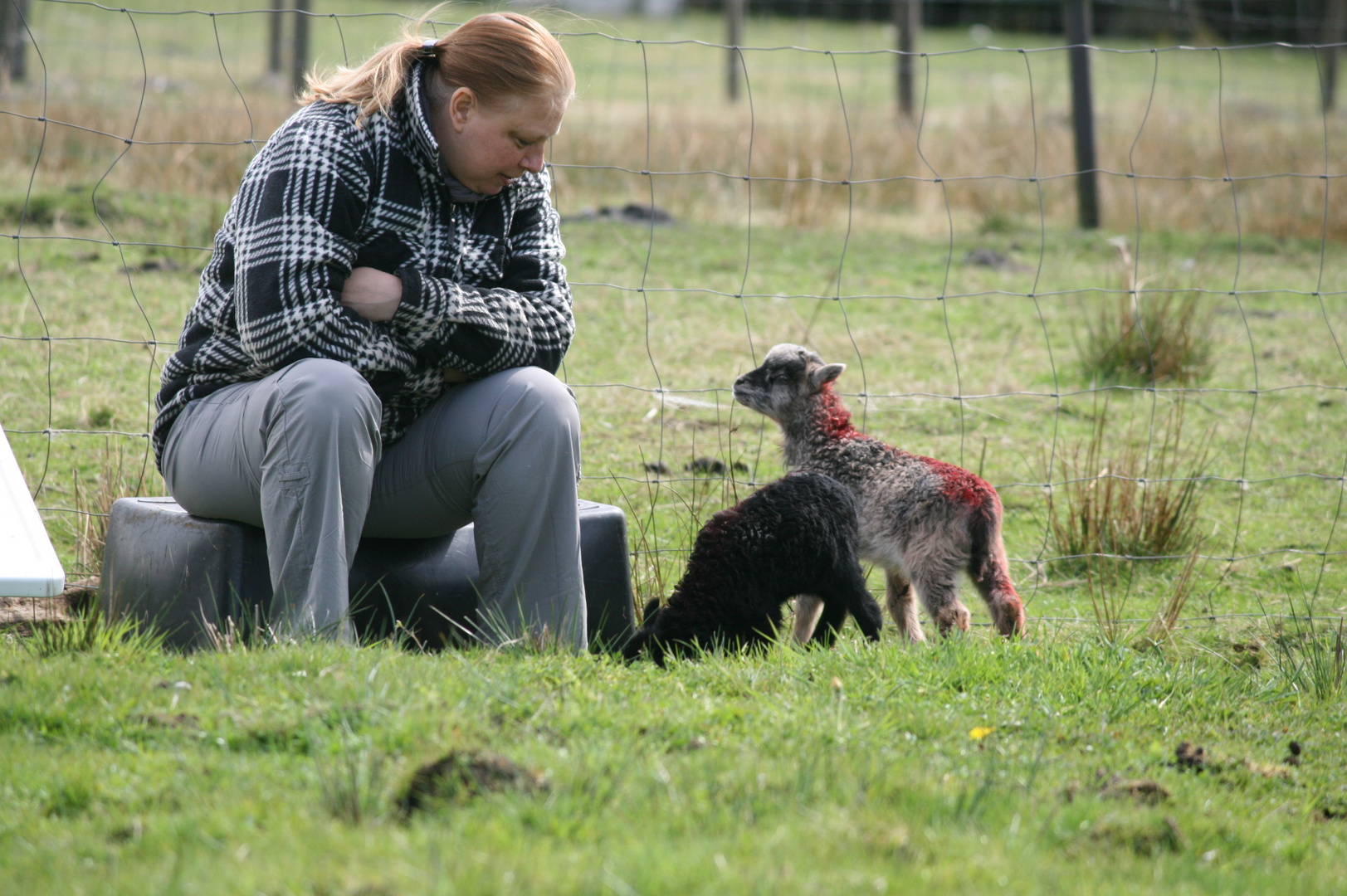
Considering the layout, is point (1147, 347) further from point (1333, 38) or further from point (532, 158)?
point (1333, 38)

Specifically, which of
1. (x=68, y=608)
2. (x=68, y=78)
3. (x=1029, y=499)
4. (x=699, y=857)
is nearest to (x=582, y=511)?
(x=68, y=608)

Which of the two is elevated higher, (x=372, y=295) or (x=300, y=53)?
(x=300, y=53)

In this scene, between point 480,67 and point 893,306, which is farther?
point 893,306

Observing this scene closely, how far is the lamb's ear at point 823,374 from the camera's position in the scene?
4613 mm

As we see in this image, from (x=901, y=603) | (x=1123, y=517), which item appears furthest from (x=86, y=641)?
(x=1123, y=517)

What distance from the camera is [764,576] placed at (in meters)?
3.86

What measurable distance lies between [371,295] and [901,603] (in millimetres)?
2143

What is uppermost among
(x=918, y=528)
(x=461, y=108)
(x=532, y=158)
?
(x=461, y=108)

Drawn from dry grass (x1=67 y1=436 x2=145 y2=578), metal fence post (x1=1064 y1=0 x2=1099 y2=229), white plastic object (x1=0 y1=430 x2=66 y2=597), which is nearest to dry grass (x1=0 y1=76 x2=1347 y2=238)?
metal fence post (x1=1064 y1=0 x2=1099 y2=229)

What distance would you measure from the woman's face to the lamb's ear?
1.53 m

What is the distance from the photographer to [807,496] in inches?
158

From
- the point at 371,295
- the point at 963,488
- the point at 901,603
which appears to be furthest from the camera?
the point at 901,603

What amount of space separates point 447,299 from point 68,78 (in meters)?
20.6

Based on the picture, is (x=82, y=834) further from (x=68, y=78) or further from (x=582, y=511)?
(x=68, y=78)
